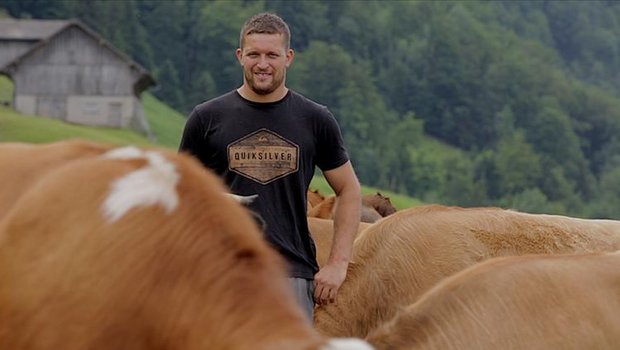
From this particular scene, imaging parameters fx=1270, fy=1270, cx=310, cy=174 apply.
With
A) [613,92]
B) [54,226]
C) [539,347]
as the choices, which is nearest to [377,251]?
[539,347]

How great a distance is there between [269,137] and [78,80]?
70923 mm

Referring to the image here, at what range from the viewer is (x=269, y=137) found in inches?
243

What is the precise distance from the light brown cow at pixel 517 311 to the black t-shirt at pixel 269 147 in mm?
871

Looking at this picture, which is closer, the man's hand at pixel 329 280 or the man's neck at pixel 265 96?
the man's neck at pixel 265 96

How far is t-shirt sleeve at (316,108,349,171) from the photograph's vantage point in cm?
629

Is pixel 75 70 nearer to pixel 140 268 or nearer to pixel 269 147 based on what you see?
pixel 269 147

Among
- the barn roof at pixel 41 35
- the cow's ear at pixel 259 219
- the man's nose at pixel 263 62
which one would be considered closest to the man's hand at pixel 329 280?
the cow's ear at pixel 259 219

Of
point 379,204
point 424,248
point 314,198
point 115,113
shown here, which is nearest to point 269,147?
point 424,248

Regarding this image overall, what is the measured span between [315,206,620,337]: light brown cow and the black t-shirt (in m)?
1.99

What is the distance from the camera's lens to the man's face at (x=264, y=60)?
609 cm

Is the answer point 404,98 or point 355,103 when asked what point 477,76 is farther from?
point 355,103

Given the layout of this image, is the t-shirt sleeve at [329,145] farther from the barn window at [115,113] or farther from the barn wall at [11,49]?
the barn wall at [11,49]

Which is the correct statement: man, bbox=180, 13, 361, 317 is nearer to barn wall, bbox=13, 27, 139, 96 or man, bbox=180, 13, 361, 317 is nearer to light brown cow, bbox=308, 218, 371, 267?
light brown cow, bbox=308, 218, 371, 267

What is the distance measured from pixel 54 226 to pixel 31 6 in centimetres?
10868
